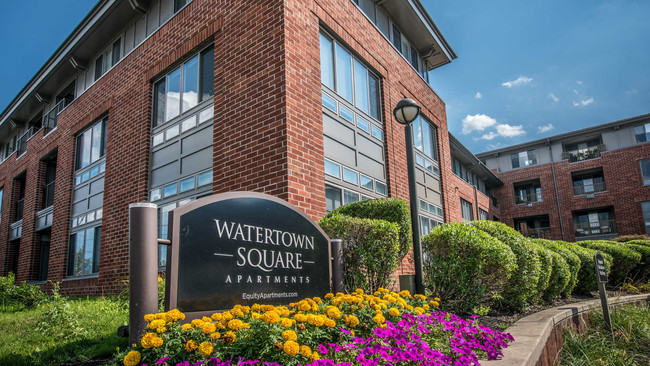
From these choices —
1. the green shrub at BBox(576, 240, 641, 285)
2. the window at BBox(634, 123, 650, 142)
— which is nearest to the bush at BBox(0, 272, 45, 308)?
the green shrub at BBox(576, 240, 641, 285)

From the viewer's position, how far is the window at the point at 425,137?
1398 cm

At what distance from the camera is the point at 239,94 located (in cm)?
806

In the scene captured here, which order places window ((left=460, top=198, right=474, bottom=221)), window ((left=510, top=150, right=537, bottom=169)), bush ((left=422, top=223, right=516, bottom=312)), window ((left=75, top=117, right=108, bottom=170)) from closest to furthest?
bush ((left=422, top=223, right=516, bottom=312)) < window ((left=75, top=117, right=108, bottom=170)) < window ((left=460, top=198, right=474, bottom=221)) < window ((left=510, top=150, right=537, bottom=169))

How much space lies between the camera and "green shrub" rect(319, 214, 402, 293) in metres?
5.72

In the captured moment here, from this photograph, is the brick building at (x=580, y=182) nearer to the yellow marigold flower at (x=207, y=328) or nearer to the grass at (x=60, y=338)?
the grass at (x=60, y=338)

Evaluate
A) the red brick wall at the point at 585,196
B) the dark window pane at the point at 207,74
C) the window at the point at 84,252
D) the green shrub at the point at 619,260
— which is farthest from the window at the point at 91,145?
the red brick wall at the point at 585,196

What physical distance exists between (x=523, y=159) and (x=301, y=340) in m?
37.1

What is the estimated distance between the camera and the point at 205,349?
2.34m

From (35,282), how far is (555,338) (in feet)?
56.3

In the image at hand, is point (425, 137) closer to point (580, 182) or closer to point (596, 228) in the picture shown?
point (596, 228)

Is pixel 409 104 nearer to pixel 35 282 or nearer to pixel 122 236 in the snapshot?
pixel 122 236

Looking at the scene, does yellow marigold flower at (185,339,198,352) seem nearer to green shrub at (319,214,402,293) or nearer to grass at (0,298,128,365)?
grass at (0,298,128,365)

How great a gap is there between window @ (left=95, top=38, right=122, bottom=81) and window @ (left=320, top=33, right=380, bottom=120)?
671cm

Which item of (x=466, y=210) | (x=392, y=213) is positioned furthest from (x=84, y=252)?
(x=466, y=210)
